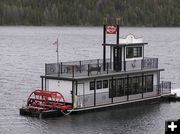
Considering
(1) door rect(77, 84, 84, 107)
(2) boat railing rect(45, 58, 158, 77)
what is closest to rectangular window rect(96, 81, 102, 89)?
(2) boat railing rect(45, 58, 158, 77)

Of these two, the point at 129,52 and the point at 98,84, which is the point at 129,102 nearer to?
the point at 98,84

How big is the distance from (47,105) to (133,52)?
10170 millimetres

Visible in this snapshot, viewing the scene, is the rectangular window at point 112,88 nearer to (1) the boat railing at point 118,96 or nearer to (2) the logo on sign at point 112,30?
(1) the boat railing at point 118,96

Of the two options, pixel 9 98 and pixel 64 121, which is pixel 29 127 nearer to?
pixel 64 121

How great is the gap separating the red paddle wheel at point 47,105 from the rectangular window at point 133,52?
8.00m

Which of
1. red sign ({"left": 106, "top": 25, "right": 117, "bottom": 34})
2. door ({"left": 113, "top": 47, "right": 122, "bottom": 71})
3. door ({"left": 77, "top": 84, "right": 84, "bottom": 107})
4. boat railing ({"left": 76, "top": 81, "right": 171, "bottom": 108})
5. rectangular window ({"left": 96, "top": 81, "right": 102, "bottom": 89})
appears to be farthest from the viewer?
door ({"left": 113, "top": 47, "right": 122, "bottom": 71})

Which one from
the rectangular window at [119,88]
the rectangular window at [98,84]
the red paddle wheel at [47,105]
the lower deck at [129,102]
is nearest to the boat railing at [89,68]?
the rectangular window at [98,84]

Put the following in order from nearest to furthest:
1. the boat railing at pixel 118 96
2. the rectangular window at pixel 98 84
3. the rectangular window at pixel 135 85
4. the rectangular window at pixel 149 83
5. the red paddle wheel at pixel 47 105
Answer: the red paddle wheel at pixel 47 105 → the boat railing at pixel 118 96 → the rectangular window at pixel 98 84 → the rectangular window at pixel 135 85 → the rectangular window at pixel 149 83

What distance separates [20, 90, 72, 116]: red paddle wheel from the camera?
48688 mm

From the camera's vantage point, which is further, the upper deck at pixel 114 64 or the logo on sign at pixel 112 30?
the logo on sign at pixel 112 30

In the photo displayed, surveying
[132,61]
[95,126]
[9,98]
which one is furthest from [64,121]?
[9,98]

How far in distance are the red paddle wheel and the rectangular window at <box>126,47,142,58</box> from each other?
26.3 feet

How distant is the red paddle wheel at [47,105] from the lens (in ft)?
160

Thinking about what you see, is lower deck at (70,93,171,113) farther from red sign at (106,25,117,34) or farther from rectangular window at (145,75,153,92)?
red sign at (106,25,117,34)
